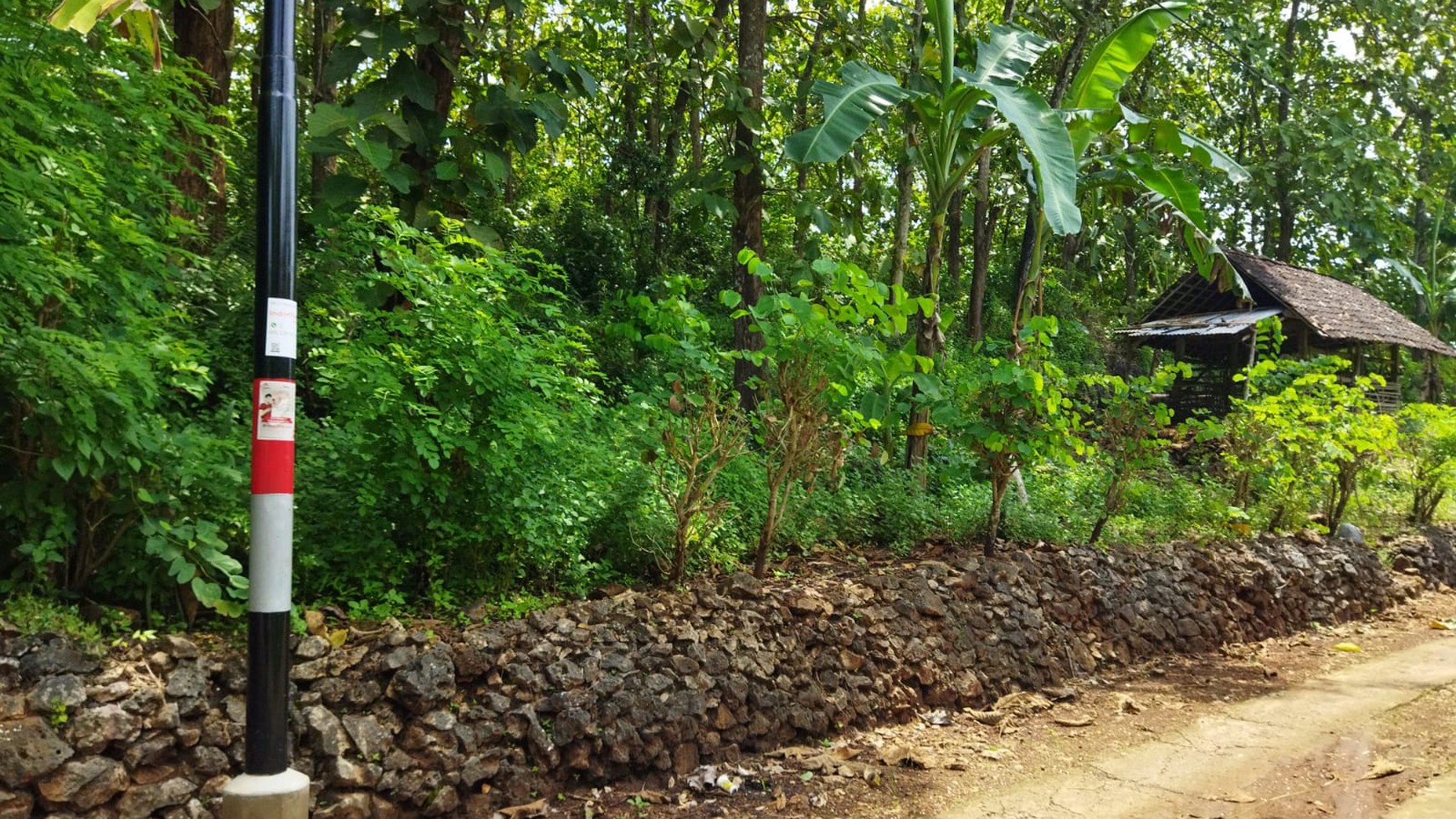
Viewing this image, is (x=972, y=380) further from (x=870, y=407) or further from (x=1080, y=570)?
(x=1080, y=570)

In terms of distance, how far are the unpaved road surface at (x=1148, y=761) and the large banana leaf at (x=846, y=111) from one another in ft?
11.1

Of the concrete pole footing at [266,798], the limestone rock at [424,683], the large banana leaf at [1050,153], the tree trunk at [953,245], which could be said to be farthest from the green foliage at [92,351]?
the tree trunk at [953,245]

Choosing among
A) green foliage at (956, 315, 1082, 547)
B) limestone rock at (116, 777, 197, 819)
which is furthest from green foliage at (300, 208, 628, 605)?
green foliage at (956, 315, 1082, 547)

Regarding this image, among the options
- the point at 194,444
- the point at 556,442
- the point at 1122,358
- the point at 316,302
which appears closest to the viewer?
the point at 194,444

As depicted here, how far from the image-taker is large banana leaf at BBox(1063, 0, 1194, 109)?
7309mm

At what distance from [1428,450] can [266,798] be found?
12.4 metres

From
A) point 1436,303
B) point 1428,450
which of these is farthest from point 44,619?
point 1436,303

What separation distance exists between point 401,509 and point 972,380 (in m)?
4.38

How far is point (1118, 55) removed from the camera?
24.3ft

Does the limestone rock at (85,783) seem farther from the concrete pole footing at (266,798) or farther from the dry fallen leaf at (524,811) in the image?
the dry fallen leaf at (524,811)

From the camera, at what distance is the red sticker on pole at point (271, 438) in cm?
315

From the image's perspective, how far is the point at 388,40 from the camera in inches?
218

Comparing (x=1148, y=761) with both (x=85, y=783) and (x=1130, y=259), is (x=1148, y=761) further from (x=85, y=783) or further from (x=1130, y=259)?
(x=1130, y=259)

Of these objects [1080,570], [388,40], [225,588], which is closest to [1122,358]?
[1080,570]
